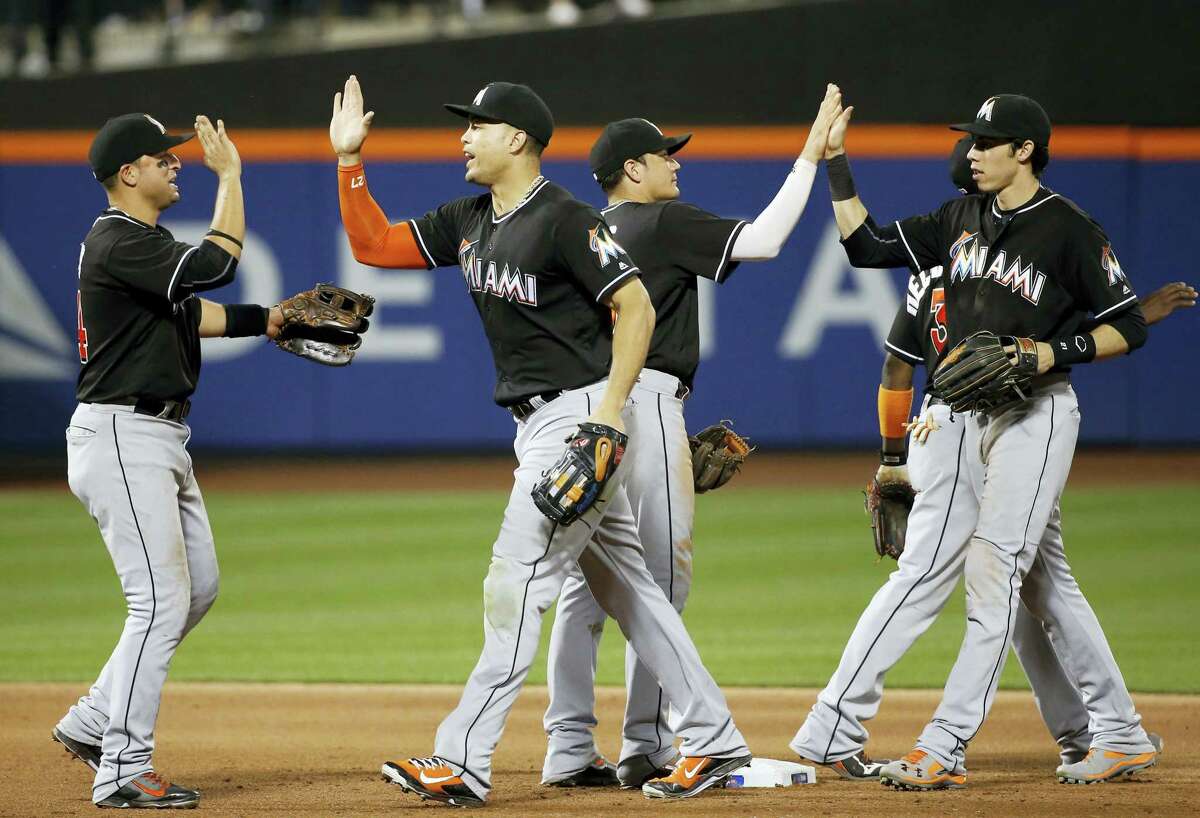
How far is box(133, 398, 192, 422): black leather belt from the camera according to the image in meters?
4.50

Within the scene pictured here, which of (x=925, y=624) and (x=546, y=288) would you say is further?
(x=925, y=624)

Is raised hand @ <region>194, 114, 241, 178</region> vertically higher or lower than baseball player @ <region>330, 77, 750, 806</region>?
higher

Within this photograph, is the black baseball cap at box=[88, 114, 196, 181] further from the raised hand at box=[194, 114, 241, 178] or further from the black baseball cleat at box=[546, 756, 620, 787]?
the black baseball cleat at box=[546, 756, 620, 787]

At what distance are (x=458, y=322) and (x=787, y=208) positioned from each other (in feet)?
33.0

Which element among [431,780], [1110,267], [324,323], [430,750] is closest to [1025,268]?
[1110,267]

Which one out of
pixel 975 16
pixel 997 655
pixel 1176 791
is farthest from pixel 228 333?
pixel 975 16

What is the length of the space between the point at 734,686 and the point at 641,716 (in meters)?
1.86

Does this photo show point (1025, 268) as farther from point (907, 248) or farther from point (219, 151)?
point (219, 151)

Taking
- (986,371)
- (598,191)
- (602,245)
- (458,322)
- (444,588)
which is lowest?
(444,588)

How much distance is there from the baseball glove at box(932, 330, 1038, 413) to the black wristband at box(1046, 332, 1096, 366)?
0.08 metres

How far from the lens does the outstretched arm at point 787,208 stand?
184 inches

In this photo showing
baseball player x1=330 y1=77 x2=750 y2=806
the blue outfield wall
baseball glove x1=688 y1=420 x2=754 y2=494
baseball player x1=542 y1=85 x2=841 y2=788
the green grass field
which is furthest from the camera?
A: the blue outfield wall

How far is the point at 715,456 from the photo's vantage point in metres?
5.09

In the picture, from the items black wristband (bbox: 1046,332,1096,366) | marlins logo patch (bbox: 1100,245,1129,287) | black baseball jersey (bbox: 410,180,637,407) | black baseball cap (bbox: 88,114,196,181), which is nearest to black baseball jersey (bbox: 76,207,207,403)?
black baseball cap (bbox: 88,114,196,181)
